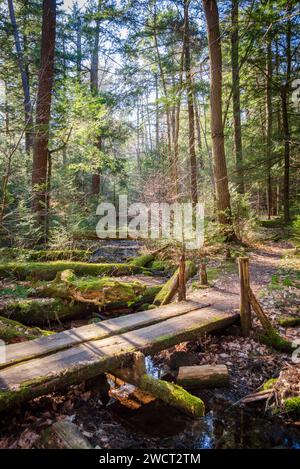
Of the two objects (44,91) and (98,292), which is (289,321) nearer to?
(98,292)

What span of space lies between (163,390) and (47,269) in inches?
223

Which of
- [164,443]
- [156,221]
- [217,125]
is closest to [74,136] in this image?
[156,221]

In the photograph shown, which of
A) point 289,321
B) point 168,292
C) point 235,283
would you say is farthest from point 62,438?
point 235,283

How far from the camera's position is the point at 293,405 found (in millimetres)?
3703

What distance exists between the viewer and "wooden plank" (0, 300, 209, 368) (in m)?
4.23

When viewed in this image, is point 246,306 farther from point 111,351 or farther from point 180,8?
point 180,8

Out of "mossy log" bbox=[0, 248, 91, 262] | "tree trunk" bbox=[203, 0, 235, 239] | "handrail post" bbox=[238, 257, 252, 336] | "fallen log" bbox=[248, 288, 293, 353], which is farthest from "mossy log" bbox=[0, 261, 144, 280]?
"fallen log" bbox=[248, 288, 293, 353]

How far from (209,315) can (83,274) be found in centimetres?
454

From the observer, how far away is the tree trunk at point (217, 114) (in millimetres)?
10219

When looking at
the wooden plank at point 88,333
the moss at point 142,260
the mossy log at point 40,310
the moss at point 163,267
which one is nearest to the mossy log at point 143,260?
the moss at point 142,260

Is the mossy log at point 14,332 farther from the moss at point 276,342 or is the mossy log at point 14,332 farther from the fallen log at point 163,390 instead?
the moss at point 276,342

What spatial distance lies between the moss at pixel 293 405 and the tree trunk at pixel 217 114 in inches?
296

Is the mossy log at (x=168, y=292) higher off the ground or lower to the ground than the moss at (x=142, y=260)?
lower

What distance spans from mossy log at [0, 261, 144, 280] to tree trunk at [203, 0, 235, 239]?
14.4 ft
